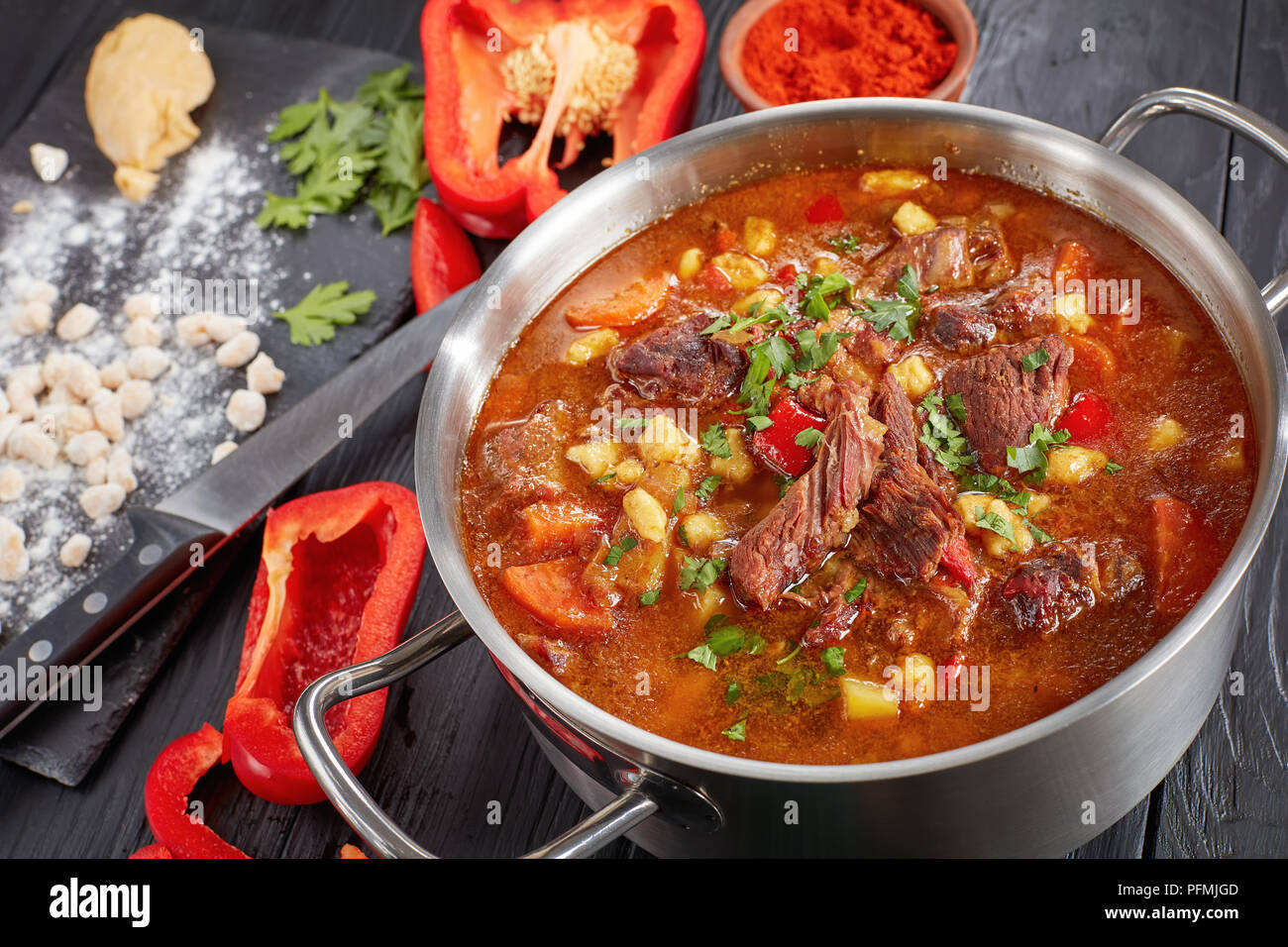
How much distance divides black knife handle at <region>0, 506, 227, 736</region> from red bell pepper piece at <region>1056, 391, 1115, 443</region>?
244 cm

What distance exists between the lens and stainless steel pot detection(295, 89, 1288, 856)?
2.31m

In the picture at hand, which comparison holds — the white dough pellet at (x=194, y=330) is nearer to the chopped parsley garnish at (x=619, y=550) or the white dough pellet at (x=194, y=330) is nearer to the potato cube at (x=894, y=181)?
the chopped parsley garnish at (x=619, y=550)

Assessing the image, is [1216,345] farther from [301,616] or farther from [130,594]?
[130,594]

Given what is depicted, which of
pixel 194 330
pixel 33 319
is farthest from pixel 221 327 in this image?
pixel 33 319

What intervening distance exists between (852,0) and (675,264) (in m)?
1.52

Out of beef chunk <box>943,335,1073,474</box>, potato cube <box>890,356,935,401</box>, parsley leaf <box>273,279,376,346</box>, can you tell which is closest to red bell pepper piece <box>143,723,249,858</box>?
parsley leaf <box>273,279,376,346</box>

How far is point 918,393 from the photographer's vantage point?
3.01 metres

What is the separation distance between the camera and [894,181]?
3422 millimetres

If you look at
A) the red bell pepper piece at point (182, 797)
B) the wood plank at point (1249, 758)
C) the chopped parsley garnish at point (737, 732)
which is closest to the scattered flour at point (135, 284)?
the red bell pepper piece at point (182, 797)

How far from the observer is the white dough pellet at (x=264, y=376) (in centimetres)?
418

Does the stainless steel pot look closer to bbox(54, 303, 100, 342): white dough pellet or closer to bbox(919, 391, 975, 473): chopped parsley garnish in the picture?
bbox(919, 391, 975, 473): chopped parsley garnish
